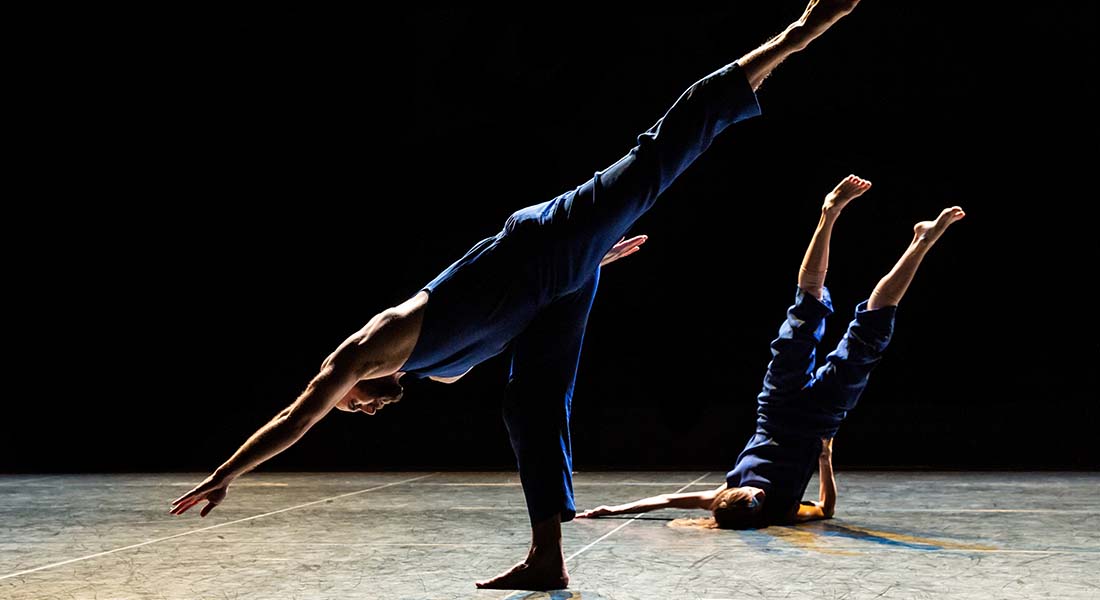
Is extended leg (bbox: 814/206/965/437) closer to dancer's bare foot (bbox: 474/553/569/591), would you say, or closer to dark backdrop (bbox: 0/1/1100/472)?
dancer's bare foot (bbox: 474/553/569/591)

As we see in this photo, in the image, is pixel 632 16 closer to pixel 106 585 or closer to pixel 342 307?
pixel 342 307

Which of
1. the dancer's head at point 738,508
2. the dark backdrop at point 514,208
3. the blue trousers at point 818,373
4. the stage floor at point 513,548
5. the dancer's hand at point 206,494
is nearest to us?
the dancer's hand at point 206,494

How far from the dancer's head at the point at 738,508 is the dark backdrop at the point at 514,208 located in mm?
2772

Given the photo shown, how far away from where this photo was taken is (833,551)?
2.50 metres

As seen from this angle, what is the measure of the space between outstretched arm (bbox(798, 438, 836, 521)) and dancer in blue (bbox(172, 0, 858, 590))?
1.48 m

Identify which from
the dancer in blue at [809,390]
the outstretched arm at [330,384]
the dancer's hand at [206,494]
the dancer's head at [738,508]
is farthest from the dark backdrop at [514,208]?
the dancer's hand at [206,494]

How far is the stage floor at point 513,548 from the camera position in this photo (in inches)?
80.2

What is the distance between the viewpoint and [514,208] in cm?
609

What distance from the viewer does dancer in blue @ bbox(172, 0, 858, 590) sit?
6.35 feet

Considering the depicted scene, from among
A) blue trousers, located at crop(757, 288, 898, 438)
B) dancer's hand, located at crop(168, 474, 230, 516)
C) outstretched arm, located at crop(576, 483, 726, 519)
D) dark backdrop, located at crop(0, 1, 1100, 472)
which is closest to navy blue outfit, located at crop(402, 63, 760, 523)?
dancer's hand, located at crop(168, 474, 230, 516)

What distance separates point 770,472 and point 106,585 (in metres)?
1.92

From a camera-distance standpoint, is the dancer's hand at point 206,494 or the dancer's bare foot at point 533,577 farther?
the dancer's bare foot at point 533,577

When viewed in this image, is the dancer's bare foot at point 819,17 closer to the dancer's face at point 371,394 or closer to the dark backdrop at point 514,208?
the dancer's face at point 371,394

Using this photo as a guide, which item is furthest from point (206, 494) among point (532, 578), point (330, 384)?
point (532, 578)
